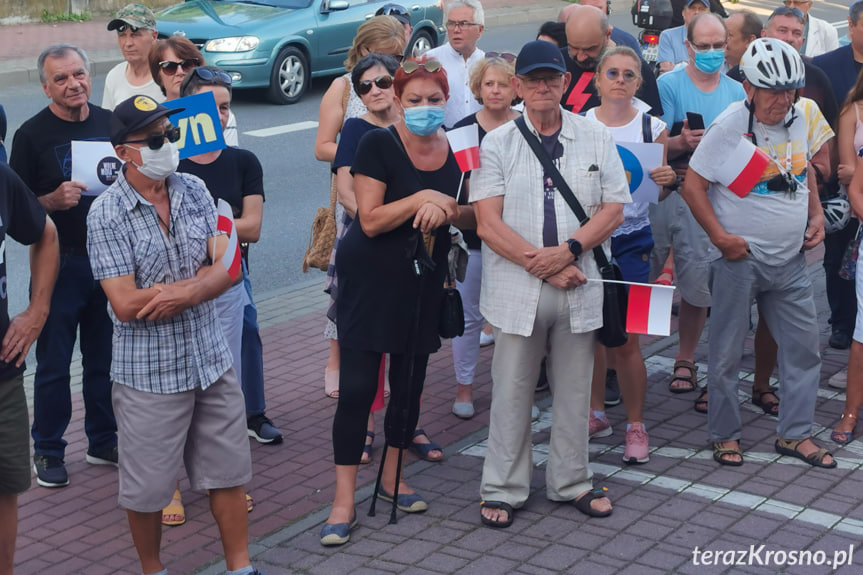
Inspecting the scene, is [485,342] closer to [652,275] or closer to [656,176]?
[652,275]

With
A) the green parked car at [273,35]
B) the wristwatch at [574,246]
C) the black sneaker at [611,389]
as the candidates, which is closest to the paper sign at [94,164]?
the wristwatch at [574,246]

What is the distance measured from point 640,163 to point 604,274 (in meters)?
0.95

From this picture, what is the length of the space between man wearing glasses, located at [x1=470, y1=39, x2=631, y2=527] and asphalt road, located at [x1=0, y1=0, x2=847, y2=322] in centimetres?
424

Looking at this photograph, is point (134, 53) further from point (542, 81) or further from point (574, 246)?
point (574, 246)

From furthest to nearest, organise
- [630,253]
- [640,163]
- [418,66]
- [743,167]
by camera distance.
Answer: [630,253] → [640,163] → [743,167] → [418,66]

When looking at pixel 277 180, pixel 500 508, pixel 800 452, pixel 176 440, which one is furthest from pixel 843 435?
pixel 277 180

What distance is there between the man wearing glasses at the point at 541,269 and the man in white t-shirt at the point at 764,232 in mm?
782

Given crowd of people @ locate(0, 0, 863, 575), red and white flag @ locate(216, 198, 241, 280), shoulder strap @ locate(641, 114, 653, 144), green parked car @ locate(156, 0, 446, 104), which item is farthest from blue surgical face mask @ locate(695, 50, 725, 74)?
green parked car @ locate(156, 0, 446, 104)

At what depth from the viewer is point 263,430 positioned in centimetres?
624

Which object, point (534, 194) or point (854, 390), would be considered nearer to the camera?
point (534, 194)

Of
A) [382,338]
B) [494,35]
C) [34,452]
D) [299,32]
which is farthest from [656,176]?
[494,35]

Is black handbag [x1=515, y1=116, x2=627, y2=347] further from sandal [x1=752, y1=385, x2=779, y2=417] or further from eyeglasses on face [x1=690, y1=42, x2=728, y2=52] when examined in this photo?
eyeglasses on face [x1=690, y1=42, x2=728, y2=52]

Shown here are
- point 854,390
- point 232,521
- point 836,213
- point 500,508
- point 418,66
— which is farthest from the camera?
point 836,213

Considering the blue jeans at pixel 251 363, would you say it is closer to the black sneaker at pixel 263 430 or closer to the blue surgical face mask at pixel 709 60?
the black sneaker at pixel 263 430
